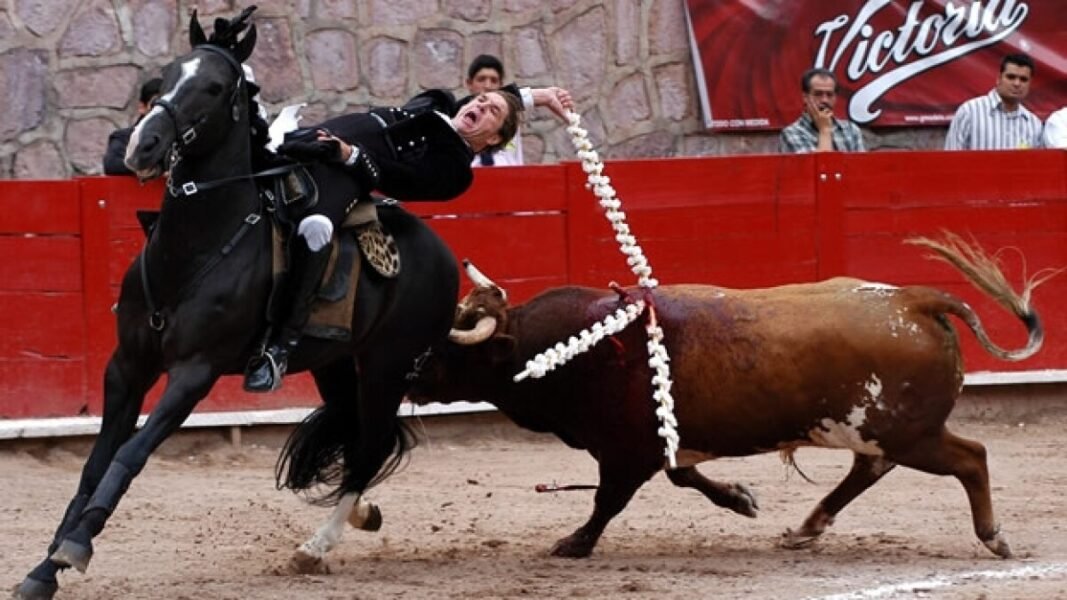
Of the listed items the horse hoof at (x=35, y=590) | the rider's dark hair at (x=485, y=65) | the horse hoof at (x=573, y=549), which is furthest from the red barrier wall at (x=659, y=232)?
the horse hoof at (x=35, y=590)

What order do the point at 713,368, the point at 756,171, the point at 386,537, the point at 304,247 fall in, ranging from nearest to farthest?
the point at 304,247, the point at 713,368, the point at 386,537, the point at 756,171

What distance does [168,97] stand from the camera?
581cm

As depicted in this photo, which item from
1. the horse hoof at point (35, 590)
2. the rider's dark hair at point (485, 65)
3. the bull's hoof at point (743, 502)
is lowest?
the bull's hoof at point (743, 502)

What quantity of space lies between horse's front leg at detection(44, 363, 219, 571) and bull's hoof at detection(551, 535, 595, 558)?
139 centimetres

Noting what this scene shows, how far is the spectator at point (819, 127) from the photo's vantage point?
10.3 m

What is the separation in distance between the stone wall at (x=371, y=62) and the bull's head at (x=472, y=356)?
12.9ft

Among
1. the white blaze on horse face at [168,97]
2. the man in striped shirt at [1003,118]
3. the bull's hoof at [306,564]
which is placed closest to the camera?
the white blaze on horse face at [168,97]

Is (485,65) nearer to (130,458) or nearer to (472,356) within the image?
(472,356)

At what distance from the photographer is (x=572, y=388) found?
6.94 metres

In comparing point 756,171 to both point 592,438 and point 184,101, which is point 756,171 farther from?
point 184,101

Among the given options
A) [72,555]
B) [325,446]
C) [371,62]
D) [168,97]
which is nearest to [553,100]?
[325,446]

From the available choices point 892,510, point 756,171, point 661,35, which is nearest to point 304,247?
point 892,510

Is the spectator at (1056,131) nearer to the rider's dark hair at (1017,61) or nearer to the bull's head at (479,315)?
the rider's dark hair at (1017,61)

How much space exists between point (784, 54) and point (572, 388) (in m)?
4.88
